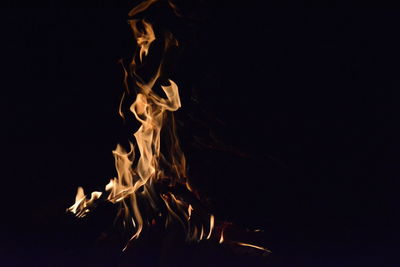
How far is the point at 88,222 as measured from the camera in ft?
11.3

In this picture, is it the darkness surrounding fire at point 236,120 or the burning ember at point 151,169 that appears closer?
the burning ember at point 151,169

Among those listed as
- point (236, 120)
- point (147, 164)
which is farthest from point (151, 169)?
point (236, 120)

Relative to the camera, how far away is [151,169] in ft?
10.5

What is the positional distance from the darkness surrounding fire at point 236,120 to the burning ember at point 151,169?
80 mm

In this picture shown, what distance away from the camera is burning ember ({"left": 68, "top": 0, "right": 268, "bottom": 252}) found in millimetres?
3225

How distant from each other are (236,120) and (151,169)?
55 centimetres

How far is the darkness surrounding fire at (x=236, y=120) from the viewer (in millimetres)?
3393

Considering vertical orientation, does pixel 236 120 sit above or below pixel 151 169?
above

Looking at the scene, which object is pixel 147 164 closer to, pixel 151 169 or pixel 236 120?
pixel 151 169

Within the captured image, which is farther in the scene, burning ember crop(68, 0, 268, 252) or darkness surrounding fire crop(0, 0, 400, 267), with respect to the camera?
darkness surrounding fire crop(0, 0, 400, 267)

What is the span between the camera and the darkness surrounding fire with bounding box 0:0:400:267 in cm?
339

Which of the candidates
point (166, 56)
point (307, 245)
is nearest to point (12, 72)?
point (166, 56)

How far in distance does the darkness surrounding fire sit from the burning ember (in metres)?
0.08

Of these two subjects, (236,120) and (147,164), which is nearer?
(147,164)
